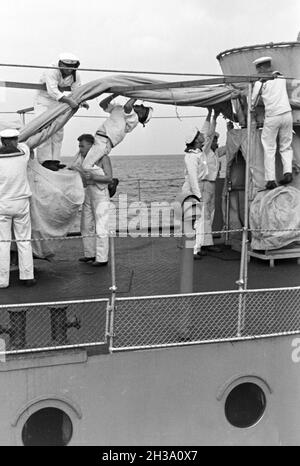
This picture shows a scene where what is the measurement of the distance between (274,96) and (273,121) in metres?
0.28

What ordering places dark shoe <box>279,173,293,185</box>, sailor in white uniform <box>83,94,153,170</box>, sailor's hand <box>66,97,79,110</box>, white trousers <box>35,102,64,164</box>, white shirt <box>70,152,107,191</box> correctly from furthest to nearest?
dark shoe <box>279,173,293,185</box> < white shirt <box>70,152,107,191</box> < white trousers <box>35,102,64,164</box> < sailor in white uniform <box>83,94,153,170</box> < sailor's hand <box>66,97,79,110</box>

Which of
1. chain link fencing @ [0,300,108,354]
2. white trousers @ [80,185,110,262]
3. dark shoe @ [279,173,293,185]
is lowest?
chain link fencing @ [0,300,108,354]

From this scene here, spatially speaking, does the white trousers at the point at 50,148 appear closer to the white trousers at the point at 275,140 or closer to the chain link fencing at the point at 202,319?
the chain link fencing at the point at 202,319

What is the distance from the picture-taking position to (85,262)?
697 cm

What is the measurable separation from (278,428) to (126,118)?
11.3ft

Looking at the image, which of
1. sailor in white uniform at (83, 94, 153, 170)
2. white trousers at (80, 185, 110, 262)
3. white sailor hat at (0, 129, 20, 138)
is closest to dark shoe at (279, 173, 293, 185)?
sailor in white uniform at (83, 94, 153, 170)

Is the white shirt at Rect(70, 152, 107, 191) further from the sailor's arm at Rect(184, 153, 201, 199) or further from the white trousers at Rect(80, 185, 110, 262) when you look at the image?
the sailor's arm at Rect(184, 153, 201, 199)

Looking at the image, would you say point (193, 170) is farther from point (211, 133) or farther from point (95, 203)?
point (95, 203)

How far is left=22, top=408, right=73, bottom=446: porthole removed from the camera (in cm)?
398

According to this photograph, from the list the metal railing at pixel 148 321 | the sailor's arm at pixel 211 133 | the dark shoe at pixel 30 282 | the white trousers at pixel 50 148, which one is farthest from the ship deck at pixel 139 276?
the sailor's arm at pixel 211 133

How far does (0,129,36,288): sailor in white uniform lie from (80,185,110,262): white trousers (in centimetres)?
119

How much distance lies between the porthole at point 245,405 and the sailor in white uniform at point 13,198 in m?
2.32
